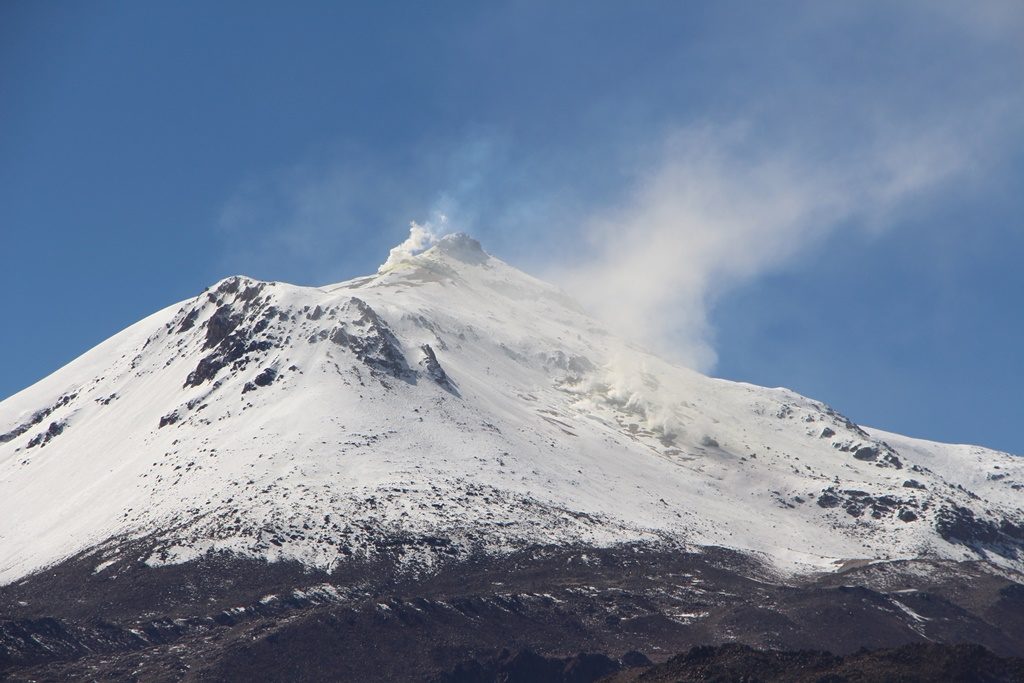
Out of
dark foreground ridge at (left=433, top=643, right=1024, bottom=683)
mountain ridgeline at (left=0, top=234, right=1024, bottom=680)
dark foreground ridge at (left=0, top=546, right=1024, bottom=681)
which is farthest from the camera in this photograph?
mountain ridgeline at (left=0, top=234, right=1024, bottom=680)

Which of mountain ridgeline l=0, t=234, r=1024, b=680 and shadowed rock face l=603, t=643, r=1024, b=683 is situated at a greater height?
mountain ridgeline l=0, t=234, r=1024, b=680

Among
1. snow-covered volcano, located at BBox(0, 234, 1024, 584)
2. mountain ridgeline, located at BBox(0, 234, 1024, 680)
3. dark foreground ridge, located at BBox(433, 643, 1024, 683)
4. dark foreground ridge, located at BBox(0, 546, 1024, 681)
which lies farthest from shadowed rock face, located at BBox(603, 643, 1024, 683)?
snow-covered volcano, located at BBox(0, 234, 1024, 584)

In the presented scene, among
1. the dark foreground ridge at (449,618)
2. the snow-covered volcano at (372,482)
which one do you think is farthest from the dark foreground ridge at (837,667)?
the snow-covered volcano at (372,482)

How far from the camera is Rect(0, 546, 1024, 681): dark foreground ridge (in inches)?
4387

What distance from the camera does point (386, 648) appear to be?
115m

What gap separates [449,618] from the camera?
12175cm

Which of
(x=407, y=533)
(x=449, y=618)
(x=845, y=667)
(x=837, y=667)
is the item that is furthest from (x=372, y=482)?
(x=845, y=667)

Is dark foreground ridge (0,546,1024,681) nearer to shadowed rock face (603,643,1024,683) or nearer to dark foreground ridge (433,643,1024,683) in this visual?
dark foreground ridge (433,643,1024,683)

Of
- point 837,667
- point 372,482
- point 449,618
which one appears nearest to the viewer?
point 837,667

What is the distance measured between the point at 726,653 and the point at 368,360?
109950 mm

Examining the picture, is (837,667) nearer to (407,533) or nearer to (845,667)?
(845,667)

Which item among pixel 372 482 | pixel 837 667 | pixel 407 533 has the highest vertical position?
pixel 372 482

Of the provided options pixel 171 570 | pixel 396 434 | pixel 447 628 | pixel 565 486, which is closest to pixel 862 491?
pixel 565 486

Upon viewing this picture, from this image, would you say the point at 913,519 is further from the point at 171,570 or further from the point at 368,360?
the point at 171,570
